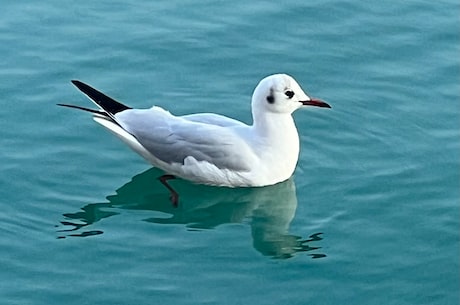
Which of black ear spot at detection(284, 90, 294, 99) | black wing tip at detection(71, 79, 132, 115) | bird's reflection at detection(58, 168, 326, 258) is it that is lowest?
bird's reflection at detection(58, 168, 326, 258)

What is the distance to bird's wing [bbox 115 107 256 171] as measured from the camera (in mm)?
8383

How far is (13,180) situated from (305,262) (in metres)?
1.98

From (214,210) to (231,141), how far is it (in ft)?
1.47

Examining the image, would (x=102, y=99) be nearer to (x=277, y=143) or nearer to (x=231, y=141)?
(x=231, y=141)

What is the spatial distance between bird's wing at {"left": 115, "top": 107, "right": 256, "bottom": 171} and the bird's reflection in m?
0.21

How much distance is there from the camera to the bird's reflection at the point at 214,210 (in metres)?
7.93

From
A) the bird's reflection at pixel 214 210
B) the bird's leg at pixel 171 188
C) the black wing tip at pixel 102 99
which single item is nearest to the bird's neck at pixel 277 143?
the bird's reflection at pixel 214 210

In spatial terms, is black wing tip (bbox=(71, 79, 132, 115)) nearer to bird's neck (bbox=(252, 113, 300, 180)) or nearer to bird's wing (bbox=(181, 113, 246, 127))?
bird's wing (bbox=(181, 113, 246, 127))

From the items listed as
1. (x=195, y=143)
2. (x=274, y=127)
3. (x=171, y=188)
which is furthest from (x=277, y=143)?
(x=171, y=188)

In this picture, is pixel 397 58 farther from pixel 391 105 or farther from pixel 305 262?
pixel 305 262

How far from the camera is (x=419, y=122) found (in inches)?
360

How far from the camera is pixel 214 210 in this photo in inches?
327

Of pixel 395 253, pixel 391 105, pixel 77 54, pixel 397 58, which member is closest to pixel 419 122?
pixel 391 105

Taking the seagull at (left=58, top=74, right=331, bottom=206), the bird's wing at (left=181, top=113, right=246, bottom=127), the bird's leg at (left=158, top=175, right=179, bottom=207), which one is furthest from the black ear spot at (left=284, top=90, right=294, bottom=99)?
the bird's leg at (left=158, top=175, right=179, bottom=207)
